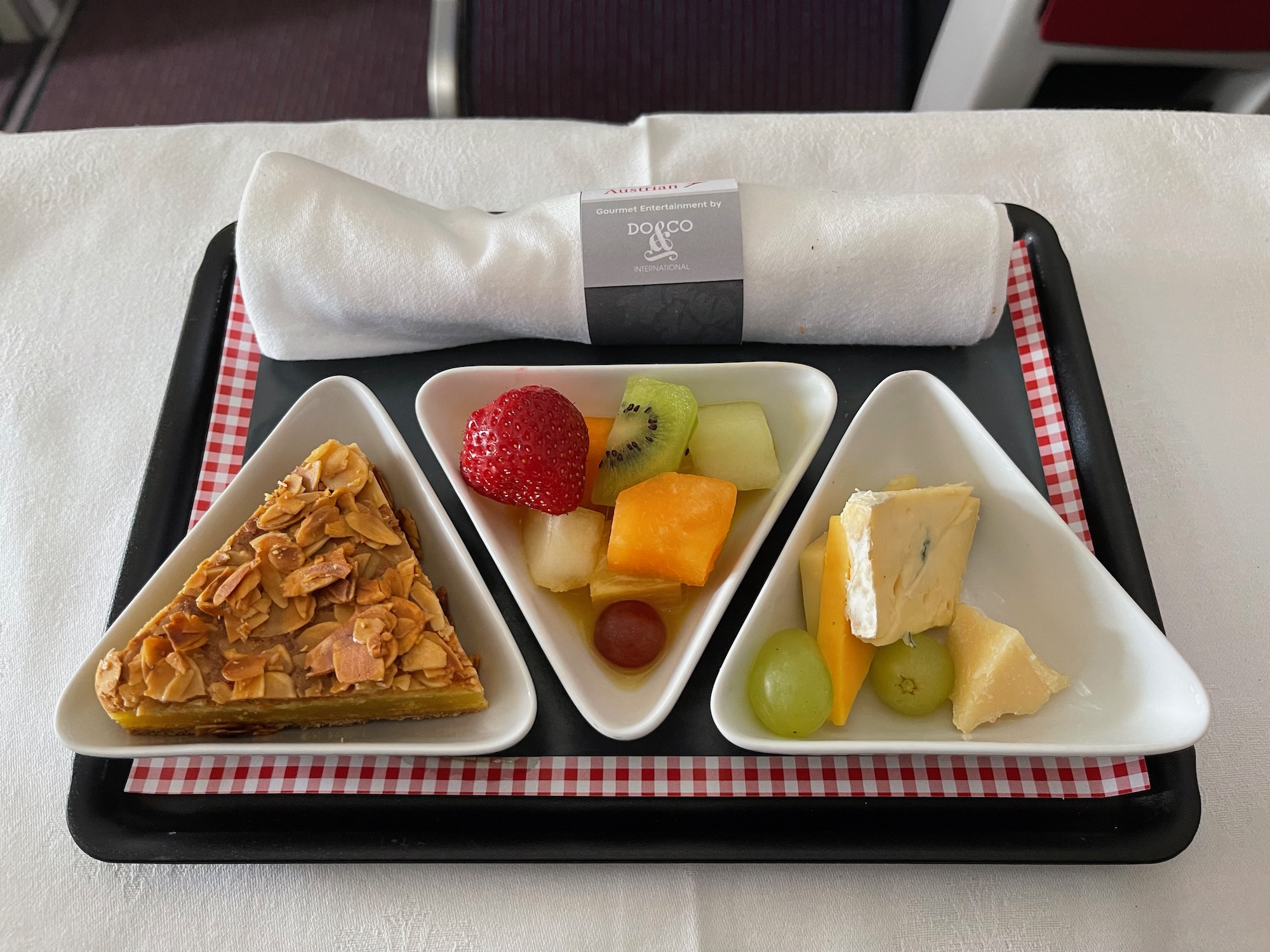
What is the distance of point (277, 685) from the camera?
0.85 meters

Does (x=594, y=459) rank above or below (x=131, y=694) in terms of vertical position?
above

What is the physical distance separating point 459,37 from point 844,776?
54.9 inches

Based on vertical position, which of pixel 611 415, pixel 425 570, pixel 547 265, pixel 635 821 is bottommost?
pixel 635 821

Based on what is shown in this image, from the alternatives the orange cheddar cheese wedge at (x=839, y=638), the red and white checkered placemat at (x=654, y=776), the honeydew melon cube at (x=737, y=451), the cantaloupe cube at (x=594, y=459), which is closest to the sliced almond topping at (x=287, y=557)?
the red and white checkered placemat at (x=654, y=776)

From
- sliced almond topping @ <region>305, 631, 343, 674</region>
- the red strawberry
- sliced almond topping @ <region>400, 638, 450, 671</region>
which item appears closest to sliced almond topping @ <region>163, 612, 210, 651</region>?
sliced almond topping @ <region>305, 631, 343, 674</region>

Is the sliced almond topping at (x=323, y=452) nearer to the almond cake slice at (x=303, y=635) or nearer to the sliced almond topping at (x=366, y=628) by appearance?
the almond cake slice at (x=303, y=635)

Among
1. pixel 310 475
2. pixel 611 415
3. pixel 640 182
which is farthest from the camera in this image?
pixel 640 182

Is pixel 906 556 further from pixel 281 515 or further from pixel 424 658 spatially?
pixel 281 515

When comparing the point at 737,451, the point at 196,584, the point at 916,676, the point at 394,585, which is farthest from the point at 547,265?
the point at 916,676

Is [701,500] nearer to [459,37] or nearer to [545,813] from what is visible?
[545,813]

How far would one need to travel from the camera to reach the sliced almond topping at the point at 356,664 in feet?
2.75

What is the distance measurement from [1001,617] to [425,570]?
65 centimetres

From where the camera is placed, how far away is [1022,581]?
97cm

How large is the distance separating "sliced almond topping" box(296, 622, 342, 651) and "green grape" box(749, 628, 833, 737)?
0.43m
